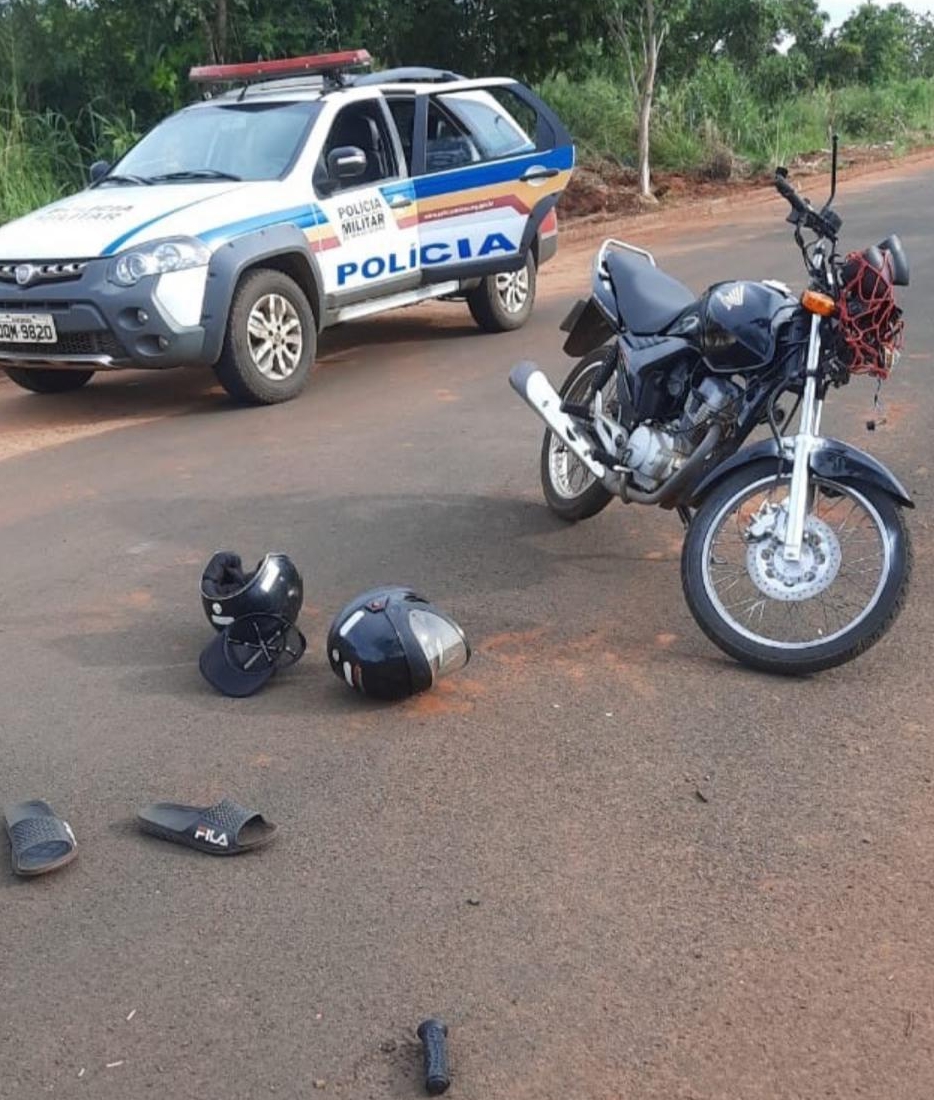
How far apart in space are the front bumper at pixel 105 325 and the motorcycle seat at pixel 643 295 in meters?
3.22

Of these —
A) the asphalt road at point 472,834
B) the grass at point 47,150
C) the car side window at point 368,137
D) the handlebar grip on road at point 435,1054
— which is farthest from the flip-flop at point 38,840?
the grass at point 47,150

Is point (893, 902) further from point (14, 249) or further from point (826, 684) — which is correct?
point (14, 249)

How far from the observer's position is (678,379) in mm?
5301

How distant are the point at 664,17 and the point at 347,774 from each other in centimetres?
1614

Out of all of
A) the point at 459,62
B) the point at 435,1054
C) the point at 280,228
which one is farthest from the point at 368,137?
the point at 459,62

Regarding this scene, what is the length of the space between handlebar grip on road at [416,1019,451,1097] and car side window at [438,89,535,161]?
8051 mm

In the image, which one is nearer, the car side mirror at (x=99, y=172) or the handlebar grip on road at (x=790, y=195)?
the handlebar grip on road at (x=790, y=195)

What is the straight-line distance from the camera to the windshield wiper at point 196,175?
8.96 meters

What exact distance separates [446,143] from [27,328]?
3374mm

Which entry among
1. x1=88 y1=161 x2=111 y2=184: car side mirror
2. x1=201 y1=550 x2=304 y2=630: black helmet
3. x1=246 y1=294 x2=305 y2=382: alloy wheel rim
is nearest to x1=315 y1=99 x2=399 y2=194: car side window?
x1=246 y1=294 x2=305 y2=382: alloy wheel rim

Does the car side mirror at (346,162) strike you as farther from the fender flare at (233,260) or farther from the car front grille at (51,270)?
the car front grille at (51,270)

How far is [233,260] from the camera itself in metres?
8.19

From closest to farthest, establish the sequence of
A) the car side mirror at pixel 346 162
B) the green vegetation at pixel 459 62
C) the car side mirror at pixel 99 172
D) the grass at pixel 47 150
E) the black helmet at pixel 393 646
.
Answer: the black helmet at pixel 393 646
the car side mirror at pixel 346 162
the car side mirror at pixel 99 172
the grass at pixel 47 150
the green vegetation at pixel 459 62

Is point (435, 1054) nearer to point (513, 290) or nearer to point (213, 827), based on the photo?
point (213, 827)
